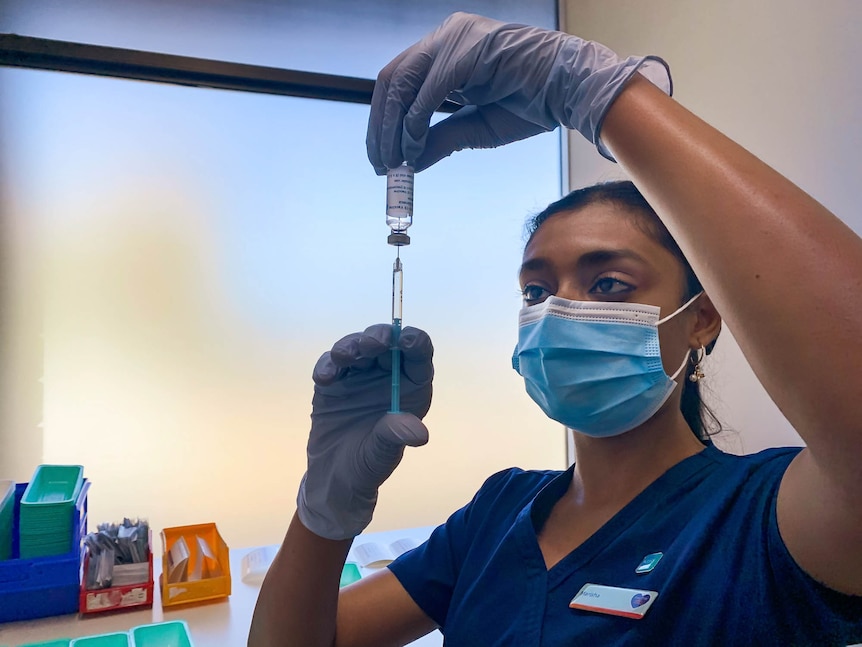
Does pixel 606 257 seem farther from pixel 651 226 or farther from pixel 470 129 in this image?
pixel 470 129

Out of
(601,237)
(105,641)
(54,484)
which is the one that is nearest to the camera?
(601,237)

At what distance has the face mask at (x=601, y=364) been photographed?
38.3 inches

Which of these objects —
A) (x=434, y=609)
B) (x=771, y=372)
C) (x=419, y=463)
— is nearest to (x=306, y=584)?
(x=434, y=609)

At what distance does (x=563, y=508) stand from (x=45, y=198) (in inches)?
68.4

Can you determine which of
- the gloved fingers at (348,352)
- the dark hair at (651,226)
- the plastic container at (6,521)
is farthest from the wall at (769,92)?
the plastic container at (6,521)

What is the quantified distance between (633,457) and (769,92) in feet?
3.39

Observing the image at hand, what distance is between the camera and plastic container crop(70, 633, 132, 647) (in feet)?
4.37

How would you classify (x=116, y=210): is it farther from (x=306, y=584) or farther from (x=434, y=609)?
(x=434, y=609)

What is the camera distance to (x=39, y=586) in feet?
4.82

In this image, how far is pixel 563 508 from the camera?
106 cm

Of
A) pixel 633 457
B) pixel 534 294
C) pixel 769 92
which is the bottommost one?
pixel 633 457

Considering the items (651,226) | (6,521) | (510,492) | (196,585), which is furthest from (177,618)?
Answer: (651,226)

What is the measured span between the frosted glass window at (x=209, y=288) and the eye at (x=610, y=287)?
1.02m

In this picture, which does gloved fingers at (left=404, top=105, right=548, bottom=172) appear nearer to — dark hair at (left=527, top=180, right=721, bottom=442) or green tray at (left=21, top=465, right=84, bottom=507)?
dark hair at (left=527, top=180, right=721, bottom=442)
